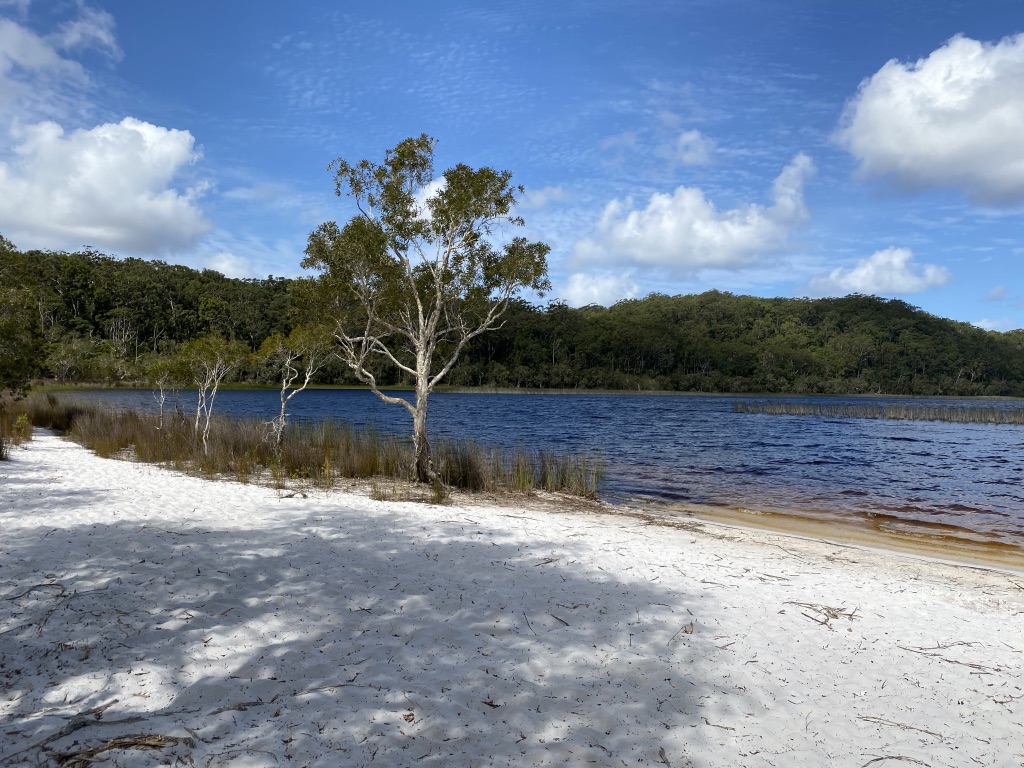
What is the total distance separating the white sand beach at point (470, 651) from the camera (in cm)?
322

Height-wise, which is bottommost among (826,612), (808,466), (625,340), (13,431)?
(808,466)

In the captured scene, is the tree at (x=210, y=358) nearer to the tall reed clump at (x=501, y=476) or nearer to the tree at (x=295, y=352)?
the tree at (x=295, y=352)

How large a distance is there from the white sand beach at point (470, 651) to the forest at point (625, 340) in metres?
80.4

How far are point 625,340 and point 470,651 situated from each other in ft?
365

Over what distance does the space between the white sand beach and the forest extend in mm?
80385

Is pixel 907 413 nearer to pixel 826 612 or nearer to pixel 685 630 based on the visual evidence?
pixel 826 612

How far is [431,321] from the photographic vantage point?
40.1 feet

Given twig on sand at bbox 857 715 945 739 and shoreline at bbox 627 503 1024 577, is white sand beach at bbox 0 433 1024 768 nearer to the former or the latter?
twig on sand at bbox 857 715 945 739

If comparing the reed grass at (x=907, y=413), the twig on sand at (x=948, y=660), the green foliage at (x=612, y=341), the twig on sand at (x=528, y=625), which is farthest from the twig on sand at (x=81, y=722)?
the green foliage at (x=612, y=341)

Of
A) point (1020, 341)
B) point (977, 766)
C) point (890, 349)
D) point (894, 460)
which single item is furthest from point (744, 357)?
point (977, 766)

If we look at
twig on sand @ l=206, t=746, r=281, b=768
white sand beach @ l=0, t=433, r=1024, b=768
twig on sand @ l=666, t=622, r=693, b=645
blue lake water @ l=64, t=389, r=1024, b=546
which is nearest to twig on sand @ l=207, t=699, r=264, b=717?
white sand beach @ l=0, t=433, r=1024, b=768

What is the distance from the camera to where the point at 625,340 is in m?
113

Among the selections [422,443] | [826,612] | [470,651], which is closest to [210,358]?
[422,443]

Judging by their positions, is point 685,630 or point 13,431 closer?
point 685,630
